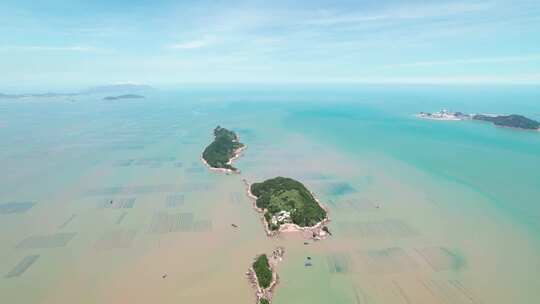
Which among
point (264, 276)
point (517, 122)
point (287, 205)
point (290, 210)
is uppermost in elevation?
point (517, 122)

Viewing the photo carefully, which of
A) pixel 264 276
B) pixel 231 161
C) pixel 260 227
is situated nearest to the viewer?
pixel 264 276

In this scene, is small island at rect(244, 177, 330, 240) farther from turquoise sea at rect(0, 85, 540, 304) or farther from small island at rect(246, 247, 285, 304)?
small island at rect(246, 247, 285, 304)

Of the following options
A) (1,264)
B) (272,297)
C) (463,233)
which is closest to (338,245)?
(272,297)

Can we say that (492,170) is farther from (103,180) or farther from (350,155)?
(103,180)

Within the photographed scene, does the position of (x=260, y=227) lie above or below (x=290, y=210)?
below

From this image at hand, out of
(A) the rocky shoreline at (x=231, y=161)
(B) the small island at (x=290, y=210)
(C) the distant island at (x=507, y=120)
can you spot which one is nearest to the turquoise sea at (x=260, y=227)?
(B) the small island at (x=290, y=210)

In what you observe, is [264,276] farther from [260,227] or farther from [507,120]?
[507,120]

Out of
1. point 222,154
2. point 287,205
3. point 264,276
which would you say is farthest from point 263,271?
point 222,154
